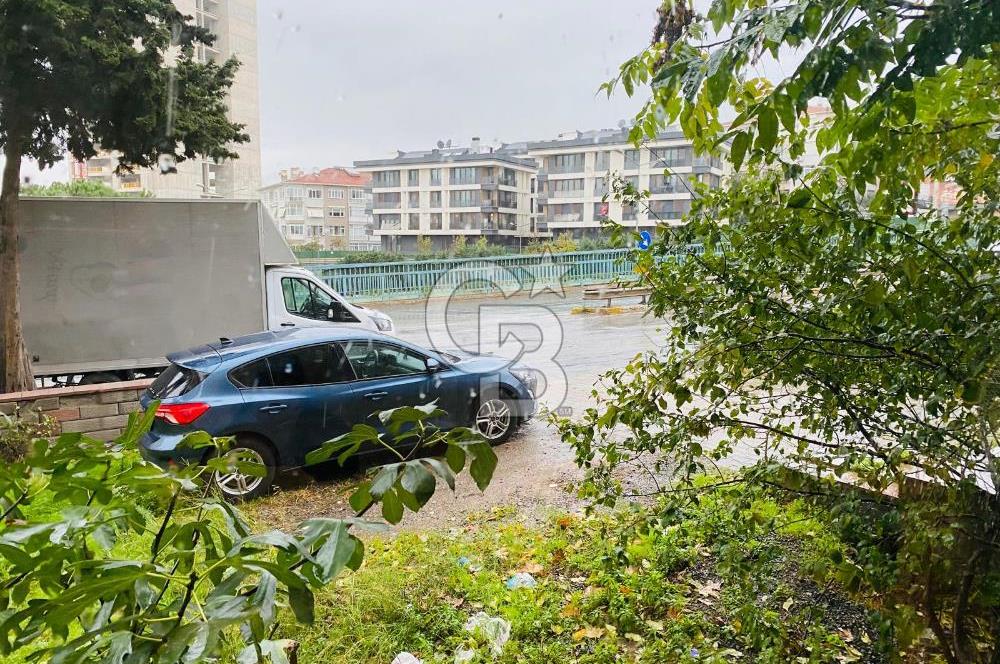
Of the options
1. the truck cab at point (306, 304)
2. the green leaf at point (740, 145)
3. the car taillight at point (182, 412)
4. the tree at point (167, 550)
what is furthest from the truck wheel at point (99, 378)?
the green leaf at point (740, 145)

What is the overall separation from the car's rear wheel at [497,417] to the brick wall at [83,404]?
1.49 m

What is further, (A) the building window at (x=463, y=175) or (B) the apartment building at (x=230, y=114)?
(A) the building window at (x=463, y=175)

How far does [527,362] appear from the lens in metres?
3.51

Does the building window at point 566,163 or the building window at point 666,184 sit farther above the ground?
the building window at point 566,163

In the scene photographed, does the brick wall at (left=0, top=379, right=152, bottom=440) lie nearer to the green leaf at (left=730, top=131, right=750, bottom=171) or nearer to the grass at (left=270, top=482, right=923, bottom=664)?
the grass at (left=270, top=482, right=923, bottom=664)

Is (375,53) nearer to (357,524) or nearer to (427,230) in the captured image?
(427,230)

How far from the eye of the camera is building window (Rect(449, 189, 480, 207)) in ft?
9.20

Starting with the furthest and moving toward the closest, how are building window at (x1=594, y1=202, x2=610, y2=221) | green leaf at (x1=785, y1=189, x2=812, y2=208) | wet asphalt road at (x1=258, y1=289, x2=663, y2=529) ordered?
wet asphalt road at (x1=258, y1=289, x2=663, y2=529)
building window at (x1=594, y1=202, x2=610, y2=221)
green leaf at (x1=785, y1=189, x2=812, y2=208)

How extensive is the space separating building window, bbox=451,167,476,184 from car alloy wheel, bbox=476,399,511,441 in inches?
42.1

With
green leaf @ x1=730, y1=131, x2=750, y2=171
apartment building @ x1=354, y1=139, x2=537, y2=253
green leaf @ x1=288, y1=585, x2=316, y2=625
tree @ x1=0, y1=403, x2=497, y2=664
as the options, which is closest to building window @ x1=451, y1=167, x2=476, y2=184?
apartment building @ x1=354, y1=139, x2=537, y2=253

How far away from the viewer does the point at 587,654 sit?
146 centimetres

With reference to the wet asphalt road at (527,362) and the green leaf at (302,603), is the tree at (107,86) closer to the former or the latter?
the wet asphalt road at (527,362)

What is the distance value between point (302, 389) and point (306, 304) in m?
1.52

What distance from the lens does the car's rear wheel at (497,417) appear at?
3162 millimetres
